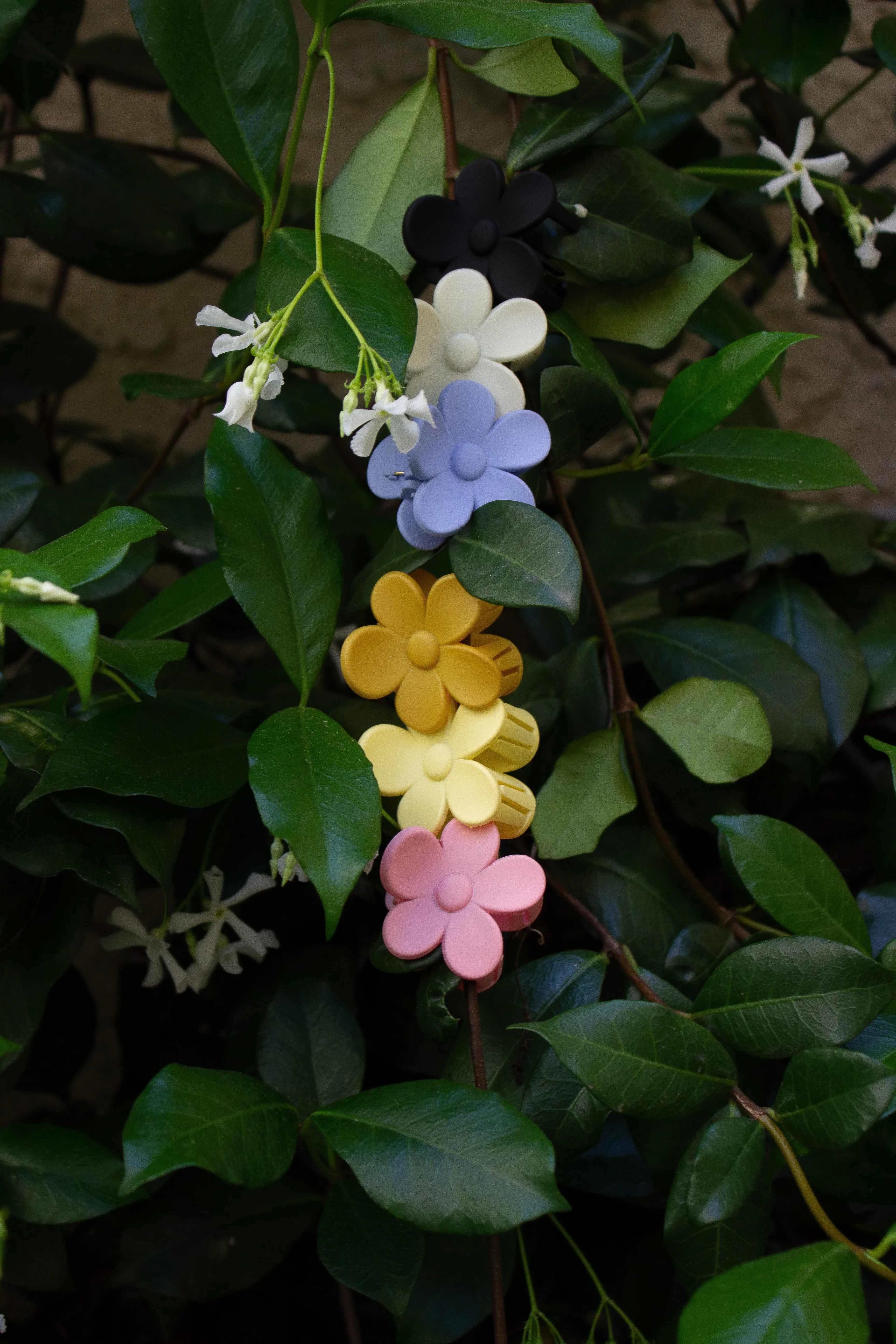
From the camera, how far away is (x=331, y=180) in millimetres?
1230

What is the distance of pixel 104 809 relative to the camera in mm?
499

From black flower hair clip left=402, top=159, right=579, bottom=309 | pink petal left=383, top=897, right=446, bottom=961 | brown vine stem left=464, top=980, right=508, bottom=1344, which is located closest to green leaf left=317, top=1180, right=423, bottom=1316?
brown vine stem left=464, top=980, right=508, bottom=1344

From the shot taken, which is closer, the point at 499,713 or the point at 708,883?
the point at 499,713

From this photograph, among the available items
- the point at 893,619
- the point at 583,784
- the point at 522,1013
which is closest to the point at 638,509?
the point at 893,619

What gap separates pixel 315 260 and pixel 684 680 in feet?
1.14

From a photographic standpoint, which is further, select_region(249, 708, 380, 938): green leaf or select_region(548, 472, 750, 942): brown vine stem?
select_region(548, 472, 750, 942): brown vine stem

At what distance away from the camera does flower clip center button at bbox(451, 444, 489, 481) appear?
1.65 feet

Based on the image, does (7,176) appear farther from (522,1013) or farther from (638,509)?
(522,1013)

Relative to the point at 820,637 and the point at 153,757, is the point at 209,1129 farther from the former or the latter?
the point at 820,637

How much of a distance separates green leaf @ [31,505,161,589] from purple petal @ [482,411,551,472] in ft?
0.58

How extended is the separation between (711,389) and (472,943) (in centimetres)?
32

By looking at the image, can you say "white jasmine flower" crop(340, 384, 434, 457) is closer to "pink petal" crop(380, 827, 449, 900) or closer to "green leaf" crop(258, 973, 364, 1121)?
"pink petal" crop(380, 827, 449, 900)

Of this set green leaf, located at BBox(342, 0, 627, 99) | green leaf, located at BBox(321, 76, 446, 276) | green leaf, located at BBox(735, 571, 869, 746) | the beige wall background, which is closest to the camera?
green leaf, located at BBox(342, 0, 627, 99)

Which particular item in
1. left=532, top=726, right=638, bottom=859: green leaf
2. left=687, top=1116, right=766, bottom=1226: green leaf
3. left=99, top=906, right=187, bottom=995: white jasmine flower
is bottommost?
left=99, top=906, right=187, bottom=995: white jasmine flower
